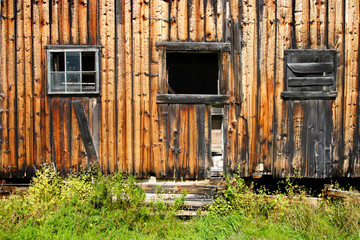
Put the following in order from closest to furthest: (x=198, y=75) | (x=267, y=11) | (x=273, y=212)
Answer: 1. (x=273, y=212)
2. (x=267, y=11)
3. (x=198, y=75)

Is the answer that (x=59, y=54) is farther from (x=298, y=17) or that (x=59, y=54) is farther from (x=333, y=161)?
(x=333, y=161)

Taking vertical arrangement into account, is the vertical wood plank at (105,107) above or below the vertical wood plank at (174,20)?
below

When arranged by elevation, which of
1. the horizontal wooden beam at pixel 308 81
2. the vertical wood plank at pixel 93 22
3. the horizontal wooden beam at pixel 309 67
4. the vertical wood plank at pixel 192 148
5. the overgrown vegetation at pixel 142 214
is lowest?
the overgrown vegetation at pixel 142 214

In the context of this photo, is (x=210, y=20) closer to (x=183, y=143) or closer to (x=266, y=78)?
(x=266, y=78)

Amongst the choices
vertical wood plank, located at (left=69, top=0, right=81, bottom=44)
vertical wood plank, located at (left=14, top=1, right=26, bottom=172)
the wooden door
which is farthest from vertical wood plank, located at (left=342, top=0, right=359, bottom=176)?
vertical wood plank, located at (left=14, top=1, right=26, bottom=172)

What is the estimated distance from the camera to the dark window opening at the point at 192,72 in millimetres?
7141


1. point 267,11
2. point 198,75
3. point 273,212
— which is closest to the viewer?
point 273,212

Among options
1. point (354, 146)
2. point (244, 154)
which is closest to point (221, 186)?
point (244, 154)

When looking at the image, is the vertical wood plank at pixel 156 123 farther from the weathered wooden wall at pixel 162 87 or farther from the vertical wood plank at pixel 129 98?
the vertical wood plank at pixel 129 98

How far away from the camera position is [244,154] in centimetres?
500

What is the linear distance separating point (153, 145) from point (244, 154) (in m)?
1.78

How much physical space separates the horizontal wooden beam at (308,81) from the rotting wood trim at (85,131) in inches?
157

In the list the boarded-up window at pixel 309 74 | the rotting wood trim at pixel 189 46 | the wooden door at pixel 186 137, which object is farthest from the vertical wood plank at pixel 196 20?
the boarded-up window at pixel 309 74

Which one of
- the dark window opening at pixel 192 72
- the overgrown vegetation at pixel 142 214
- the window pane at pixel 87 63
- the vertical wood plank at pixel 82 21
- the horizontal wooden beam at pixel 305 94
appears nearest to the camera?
the overgrown vegetation at pixel 142 214
